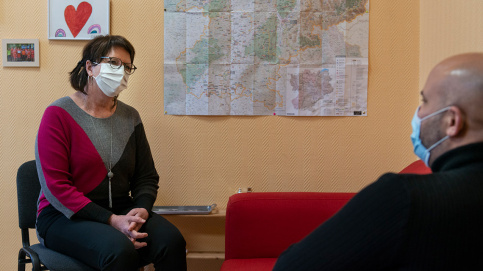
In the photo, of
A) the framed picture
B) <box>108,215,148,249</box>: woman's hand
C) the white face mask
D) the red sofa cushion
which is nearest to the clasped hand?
<box>108,215,148,249</box>: woman's hand

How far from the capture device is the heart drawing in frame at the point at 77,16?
7.48 feet

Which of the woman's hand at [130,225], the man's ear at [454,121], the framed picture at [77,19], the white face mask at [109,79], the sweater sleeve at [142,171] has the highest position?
the framed picture at [77,19]

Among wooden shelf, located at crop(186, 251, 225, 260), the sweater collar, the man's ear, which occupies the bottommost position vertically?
wooden shelf, located at crop(186, 251, 225, 260)

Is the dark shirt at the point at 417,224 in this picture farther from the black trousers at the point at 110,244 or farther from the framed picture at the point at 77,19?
the framed picture at the point at 77,19

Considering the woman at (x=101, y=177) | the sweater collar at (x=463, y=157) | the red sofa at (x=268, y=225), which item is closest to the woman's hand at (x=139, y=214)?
the woman at (x=101, y=177)

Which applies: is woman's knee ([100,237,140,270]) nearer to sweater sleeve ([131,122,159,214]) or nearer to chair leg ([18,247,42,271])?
chair leg ([18,247,42,271])

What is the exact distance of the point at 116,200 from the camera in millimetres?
1873

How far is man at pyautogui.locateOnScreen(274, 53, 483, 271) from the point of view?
29.0 inches

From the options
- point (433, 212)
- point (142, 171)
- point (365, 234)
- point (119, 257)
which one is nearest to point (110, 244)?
point (119, 257)

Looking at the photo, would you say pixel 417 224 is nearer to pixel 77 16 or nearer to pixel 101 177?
pixel 101 177

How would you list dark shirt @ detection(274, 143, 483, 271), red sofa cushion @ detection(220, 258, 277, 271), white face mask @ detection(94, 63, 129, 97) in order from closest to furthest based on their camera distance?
dark shirt @ detection(274, 143, 483, 271) < red sofa cushion @ detection(220, 258, 277, 271) < white face mask @ detection(94, 63, 129, 97)

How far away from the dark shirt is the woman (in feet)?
3.41

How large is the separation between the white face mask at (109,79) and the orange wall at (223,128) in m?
0.42

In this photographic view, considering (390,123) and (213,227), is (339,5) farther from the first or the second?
(213,227)
